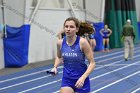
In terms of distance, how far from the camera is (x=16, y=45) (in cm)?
1563

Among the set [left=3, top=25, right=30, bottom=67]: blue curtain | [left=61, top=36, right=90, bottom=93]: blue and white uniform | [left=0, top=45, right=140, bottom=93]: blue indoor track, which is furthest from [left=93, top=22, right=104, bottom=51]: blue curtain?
[left=61, top=36, right=90, bottom=93]: blue and white uniform

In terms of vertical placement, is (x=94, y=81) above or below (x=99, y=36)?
below

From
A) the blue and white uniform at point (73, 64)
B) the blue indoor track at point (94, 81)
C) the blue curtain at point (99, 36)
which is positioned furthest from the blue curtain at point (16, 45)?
the blue and white uniform at point (73, 64)

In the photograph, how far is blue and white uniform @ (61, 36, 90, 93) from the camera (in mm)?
5258

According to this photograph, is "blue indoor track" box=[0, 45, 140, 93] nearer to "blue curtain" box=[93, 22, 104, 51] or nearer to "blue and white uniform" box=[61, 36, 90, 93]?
"blue and white uniform" box=[61, 36, 90, 93]

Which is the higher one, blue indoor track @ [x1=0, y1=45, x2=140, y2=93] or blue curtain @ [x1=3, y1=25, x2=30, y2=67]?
blue curtain @ [x1=3, y1=25, x2=30, y2=67]

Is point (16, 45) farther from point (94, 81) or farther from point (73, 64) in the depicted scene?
point (73, 64)

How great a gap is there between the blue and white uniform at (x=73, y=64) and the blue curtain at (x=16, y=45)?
33.9ft

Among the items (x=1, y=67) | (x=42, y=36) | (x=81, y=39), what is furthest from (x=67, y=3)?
(x=81, y=39)

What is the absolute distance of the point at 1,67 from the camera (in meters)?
15.5

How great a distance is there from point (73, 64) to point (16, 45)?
1058 centimetres

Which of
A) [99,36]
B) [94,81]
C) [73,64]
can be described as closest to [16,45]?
[94,81]

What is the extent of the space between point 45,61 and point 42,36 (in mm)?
1222

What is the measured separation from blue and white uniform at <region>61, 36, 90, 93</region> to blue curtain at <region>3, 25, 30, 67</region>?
10.3 meters
